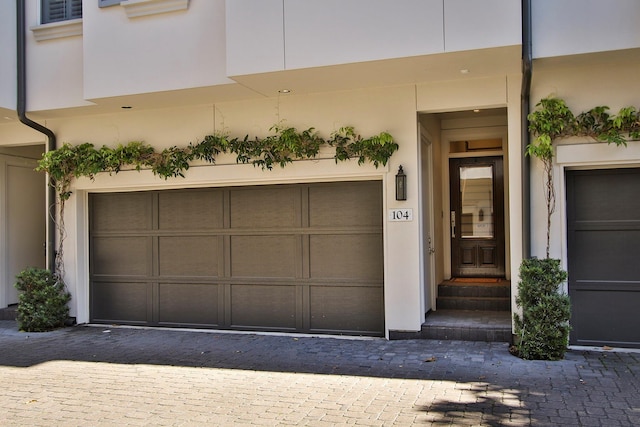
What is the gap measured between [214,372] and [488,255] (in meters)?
5.31

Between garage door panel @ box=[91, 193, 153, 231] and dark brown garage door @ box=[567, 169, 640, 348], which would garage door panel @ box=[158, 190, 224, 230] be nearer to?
garage door panel @ box=[91, 193, 153, 231]

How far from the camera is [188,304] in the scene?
28.4 feet

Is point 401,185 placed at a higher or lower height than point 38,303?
higher

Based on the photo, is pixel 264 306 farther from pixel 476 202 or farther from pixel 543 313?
pixel 476 202

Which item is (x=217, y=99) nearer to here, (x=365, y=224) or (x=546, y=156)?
(x=365, y=224)

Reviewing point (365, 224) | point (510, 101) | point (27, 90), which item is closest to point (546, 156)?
point (510, 101)

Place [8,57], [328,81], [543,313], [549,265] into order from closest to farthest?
[543,313]
[549,265]
[328,81]
[8,57]

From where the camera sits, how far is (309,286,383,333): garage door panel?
7.76m

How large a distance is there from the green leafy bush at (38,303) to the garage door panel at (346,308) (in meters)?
3.88

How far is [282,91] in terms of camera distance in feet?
24.7

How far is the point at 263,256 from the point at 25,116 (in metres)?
4.17

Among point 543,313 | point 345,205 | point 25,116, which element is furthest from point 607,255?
point 25,116

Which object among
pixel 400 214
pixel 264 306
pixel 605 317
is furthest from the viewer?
pixel 264 306

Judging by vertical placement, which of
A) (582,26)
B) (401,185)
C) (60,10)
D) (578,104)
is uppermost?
(60,10)
